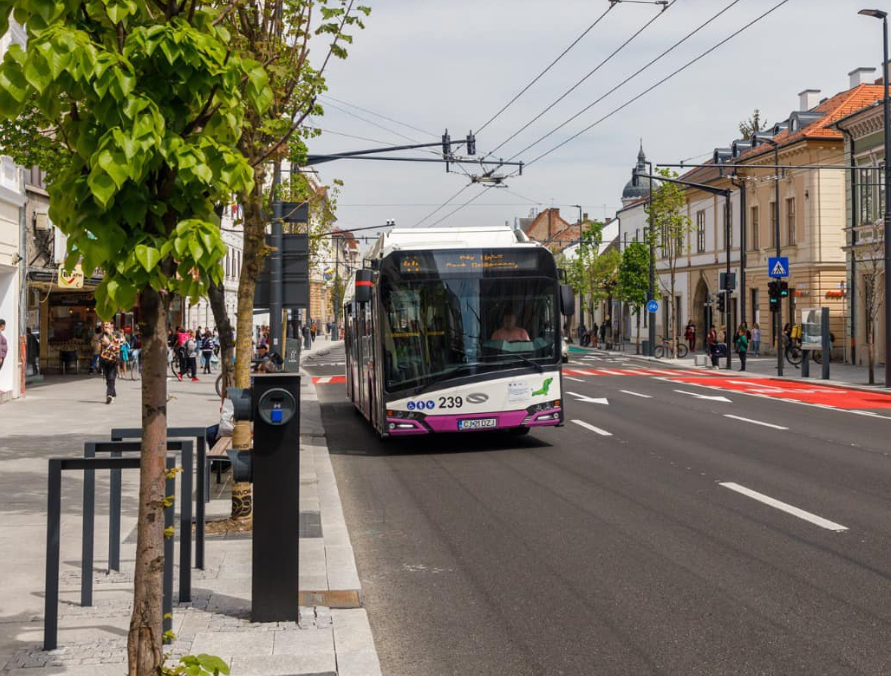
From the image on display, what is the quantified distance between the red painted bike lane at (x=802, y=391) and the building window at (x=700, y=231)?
28263 millimetres

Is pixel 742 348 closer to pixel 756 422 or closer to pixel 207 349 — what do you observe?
pixel 207 349

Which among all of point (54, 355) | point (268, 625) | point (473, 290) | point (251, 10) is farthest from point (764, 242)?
point (268, 625)

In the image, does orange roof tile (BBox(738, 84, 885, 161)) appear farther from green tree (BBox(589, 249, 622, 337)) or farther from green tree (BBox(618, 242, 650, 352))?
green tree (BBox(589, 249, 622, 337))

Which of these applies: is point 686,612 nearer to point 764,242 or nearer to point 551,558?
point 551,558

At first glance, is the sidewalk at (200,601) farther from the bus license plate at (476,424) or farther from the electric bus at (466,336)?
the bus license plate at (476,424)

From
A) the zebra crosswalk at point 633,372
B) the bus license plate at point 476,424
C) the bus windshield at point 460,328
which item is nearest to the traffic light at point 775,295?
the zebra crosswalk at point 633,372

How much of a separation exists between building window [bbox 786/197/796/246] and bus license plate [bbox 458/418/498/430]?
37338 millimetres

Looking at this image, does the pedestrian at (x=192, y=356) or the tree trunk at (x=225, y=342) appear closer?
the tree trunk at (x=225, y=342)

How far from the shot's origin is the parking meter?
19.1ft

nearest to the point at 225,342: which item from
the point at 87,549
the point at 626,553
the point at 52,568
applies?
the point at 626,553

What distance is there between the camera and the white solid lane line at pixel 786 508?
28.9 ft

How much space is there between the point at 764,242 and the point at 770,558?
46.2m

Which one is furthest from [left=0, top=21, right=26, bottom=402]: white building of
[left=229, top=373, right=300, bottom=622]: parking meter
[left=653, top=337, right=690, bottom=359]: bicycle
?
[left=653, top=337, right=690, bottom=359]: bicycle

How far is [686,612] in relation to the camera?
6.18 metres
